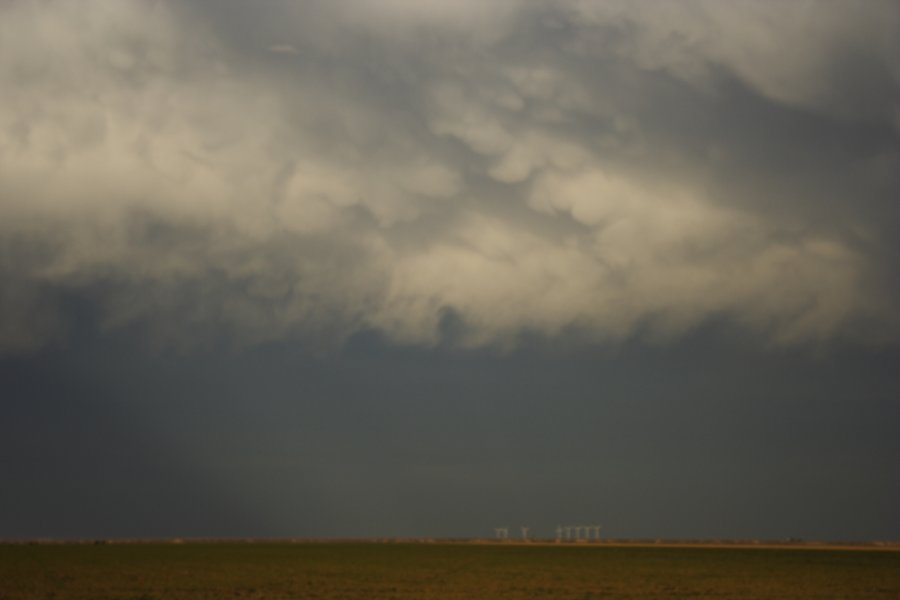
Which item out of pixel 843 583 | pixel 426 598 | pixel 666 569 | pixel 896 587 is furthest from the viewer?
pixel 666 569

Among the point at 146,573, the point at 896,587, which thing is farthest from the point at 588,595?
the point at 146,573

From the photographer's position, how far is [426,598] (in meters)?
53.4

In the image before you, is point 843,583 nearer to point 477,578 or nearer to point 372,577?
point 477,578

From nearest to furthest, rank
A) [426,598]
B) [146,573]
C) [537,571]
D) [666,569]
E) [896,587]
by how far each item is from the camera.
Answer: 1. [426,598]
2. [896,587]
3. [146,573]
4. [537,571]
5. [666,569]

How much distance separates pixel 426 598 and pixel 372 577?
22.0m

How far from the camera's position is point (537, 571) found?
84.9m

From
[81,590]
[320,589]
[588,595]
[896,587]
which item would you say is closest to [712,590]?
[588,595]

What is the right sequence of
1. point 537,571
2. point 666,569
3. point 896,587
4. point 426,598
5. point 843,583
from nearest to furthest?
point 426,598 < point 896,587 < point 843,583 < point 537,571 < point 666,569

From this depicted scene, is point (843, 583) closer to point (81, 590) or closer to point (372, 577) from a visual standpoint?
point (372, 577)

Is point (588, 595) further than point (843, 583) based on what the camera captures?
No

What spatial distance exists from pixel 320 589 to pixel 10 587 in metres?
17.7

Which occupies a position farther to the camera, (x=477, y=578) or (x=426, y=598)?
(x=477, y=578)

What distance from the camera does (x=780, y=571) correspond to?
88.1m

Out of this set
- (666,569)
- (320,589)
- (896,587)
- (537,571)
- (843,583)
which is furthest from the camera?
(666,569)
